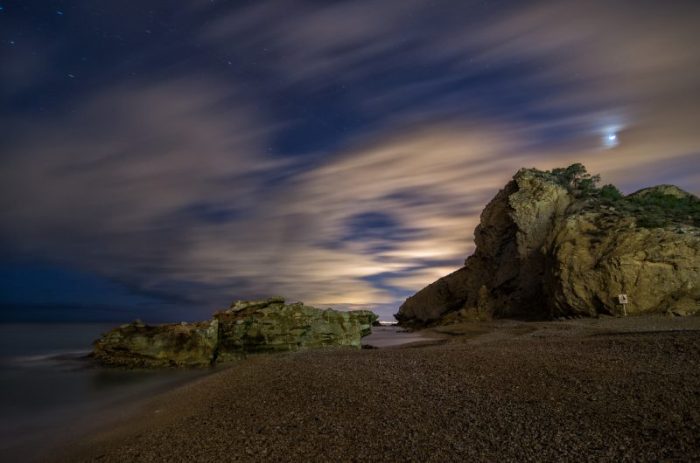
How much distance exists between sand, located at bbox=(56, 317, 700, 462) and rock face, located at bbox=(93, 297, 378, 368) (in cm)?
1114

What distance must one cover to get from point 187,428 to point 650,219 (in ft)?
86.3

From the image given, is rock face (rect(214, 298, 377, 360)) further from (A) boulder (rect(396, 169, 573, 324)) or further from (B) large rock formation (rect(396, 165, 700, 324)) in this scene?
(A) boulder (rect(396, 169, 573, 324))

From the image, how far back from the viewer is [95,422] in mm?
11078

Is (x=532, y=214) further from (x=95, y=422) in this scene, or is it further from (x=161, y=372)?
(x=95, y=422)

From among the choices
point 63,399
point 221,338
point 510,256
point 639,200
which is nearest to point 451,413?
point 63,399

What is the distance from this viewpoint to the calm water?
10.1 metres

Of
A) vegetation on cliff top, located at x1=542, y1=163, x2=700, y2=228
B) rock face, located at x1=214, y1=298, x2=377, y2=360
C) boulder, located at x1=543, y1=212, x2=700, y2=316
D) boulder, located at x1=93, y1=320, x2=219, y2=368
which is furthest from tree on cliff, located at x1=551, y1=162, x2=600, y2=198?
boulder, located at x1=93, y1=320, x2=219, y2=368

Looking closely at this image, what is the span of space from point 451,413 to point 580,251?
20.9 metres

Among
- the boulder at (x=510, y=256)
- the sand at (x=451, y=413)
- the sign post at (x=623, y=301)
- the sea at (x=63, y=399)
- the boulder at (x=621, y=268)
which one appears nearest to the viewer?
the sand at (x=451, y=413)

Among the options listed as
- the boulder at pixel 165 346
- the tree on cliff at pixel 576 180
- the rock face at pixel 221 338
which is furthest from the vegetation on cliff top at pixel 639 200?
the boulder at pixel 165 346

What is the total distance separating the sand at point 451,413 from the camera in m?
4.75

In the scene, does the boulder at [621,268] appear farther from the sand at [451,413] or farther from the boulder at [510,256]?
the sand at [451,413]

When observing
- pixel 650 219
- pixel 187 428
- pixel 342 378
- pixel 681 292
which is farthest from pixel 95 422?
pixel 650 219

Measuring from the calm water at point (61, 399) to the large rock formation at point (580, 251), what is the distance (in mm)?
21276
